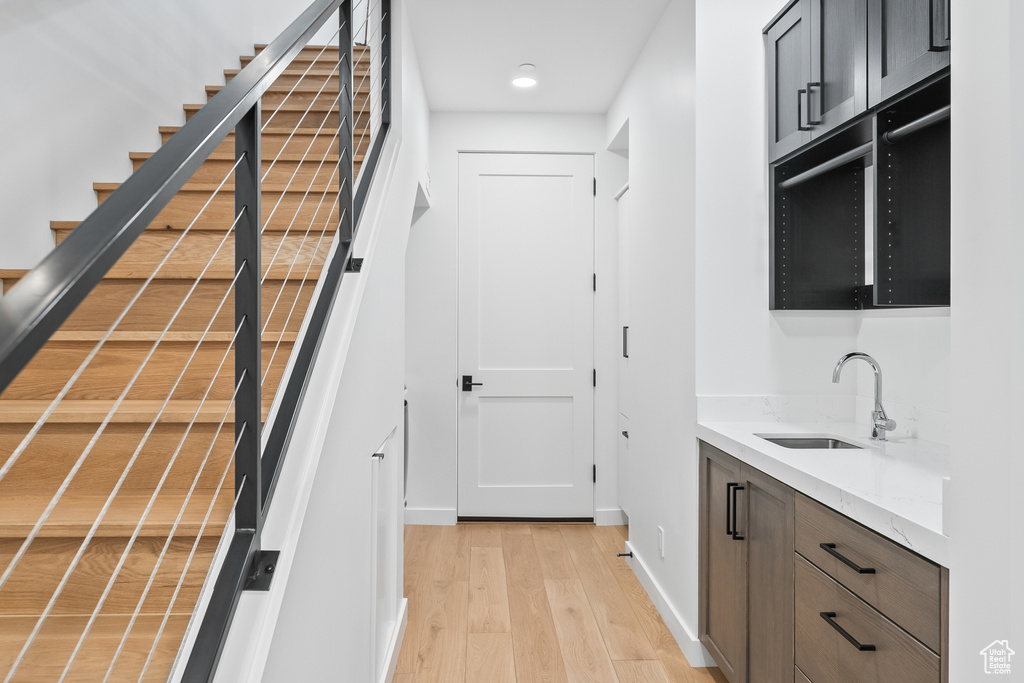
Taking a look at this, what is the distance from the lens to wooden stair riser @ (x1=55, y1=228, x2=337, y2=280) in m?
1.73

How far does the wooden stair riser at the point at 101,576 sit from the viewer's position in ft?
3.38

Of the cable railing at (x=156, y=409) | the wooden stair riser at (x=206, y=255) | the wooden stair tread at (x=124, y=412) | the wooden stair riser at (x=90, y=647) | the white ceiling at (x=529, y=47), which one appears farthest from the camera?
the white ceiling at (x=529, y=47)

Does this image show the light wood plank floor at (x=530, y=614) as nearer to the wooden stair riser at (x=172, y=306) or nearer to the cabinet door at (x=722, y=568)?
the cabinet door at (x=722, y=568)

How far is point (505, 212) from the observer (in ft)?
13.1

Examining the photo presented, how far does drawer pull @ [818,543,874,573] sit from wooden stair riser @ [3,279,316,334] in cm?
142

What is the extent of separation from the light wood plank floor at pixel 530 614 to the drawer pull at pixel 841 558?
1015 millimetres

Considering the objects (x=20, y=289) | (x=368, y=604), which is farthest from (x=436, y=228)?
(x=20, y=289)

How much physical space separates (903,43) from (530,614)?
2.46 meters

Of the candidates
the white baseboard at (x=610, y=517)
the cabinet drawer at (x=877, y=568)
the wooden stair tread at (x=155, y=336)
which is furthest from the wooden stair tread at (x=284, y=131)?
the white baseboard at (x=610, y=517)

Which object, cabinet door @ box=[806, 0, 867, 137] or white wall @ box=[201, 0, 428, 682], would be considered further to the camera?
cabinet door @ box=[806, 0, 867, 137]

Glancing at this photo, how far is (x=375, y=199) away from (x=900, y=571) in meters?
1.67

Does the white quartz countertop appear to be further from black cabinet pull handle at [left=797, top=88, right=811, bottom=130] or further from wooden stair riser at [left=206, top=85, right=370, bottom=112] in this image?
wooden stair riser at [left=206, top=85, right=370, bottom=112]

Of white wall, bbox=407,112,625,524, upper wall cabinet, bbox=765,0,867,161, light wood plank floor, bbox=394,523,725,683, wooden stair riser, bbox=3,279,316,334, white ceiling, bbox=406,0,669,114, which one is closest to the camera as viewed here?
wooden stair riser, bbox=3,279,316,334

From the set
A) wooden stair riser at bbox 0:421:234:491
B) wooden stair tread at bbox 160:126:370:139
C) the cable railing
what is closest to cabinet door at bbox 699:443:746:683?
the cable railing
